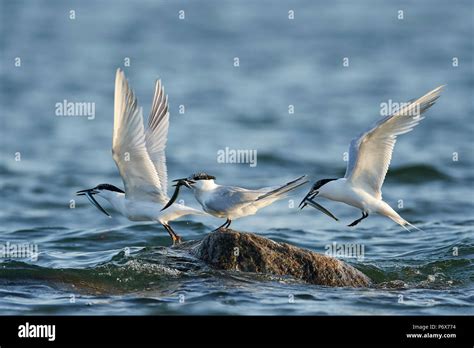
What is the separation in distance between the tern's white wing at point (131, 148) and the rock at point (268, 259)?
5.76ft

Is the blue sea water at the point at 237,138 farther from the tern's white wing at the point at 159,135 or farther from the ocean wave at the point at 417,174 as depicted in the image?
the tern's white wing at the point at 159,135

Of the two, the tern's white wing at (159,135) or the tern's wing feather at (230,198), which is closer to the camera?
the tern's wing feather at (230,198)

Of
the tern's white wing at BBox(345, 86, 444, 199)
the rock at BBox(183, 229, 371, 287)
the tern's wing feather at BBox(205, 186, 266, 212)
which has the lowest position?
the rock at BBox(183, 229, 371, 287)

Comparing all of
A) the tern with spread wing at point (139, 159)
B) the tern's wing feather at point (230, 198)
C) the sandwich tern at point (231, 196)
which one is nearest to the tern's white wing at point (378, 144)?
the sandwich tern at point (231, 196)

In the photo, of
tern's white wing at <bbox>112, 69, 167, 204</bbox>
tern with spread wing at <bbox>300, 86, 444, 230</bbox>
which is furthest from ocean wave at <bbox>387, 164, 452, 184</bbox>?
tern's white wing at <bbox>112, 69, 167, 204</bbox>

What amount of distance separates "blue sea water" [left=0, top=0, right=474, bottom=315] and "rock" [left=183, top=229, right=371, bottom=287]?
164mm

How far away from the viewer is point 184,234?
16516mm

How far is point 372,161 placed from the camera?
12.8 meters

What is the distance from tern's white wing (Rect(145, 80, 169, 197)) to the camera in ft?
44.9

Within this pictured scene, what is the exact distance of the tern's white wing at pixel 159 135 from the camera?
1369 centimetres

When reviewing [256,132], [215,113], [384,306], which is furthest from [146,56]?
[384,306]

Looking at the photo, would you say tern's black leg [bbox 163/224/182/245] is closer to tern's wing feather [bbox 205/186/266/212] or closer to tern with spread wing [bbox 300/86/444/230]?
tern's wing feather [bbox 205/186/266/212]

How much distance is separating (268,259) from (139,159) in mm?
2513
